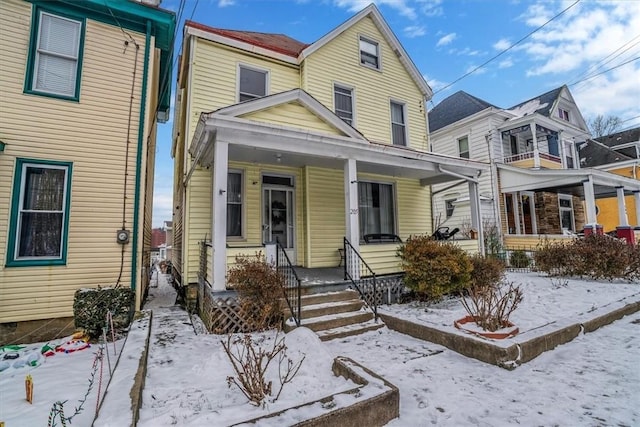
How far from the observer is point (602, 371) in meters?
3.64

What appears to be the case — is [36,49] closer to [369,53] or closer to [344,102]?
[344,102]

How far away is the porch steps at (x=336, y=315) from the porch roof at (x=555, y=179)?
11645 millimetres

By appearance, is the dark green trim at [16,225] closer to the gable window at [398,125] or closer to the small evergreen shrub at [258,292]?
the small evergreen shrub at [258,292]

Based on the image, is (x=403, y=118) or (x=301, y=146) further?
(x=403, y=118)

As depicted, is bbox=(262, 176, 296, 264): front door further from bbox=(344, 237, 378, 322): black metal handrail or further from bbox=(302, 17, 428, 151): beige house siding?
bbox=(302, 17, 428, 151): beige house siding

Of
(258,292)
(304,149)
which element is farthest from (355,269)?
(304,149)

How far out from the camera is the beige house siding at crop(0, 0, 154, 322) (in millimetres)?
5562

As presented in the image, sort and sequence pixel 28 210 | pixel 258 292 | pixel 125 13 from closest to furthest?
pixel 258 292 → pixel 28 210 → pixel 125 13

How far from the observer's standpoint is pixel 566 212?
18.1 meters

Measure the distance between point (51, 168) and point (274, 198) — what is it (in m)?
4.85

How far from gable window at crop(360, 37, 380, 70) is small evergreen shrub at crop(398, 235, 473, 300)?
7241 mm

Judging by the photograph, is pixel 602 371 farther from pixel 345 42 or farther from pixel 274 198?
pixel 345 42

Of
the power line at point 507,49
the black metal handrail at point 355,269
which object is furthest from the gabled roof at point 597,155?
the black metal handrail at point 355,269

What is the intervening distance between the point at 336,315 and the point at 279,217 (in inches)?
152
